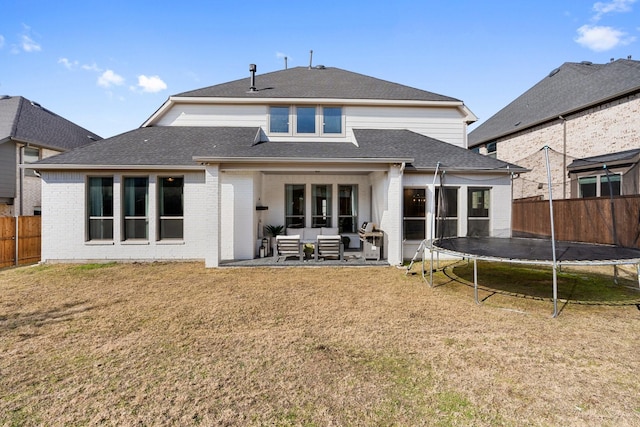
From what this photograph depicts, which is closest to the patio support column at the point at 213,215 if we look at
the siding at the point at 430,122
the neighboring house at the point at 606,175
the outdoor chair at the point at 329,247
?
the outdoor chair at the point at 329,247

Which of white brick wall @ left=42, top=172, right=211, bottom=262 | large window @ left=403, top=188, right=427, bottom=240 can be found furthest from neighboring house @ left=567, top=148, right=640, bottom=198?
white brick wall @ left=42, top=172, right=211, bottom=262

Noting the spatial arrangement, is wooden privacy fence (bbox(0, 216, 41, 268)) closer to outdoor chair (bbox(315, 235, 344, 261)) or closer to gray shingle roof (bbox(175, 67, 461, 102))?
gray shingle roof (bbox(175, 67, 461, 102))

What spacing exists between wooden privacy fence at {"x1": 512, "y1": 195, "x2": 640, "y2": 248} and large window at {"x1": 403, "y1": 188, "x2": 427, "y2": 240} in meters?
5.05

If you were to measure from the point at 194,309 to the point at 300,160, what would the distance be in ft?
16.3

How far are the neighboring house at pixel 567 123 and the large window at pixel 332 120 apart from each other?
6970 millimetres

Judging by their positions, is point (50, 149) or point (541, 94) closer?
point (50, 149)

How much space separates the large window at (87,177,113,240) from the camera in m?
9.51

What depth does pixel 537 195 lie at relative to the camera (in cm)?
1551

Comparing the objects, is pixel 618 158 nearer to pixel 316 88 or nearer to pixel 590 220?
pixel 590 220

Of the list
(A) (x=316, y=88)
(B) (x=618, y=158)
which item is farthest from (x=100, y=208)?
(B) (x=618, y=158)

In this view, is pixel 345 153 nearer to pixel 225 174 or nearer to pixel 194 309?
pixel 225 174

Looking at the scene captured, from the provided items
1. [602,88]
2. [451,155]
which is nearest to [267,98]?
[451,155]

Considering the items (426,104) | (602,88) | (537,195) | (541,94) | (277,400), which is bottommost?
(277,400)

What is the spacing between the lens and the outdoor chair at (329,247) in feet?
30.3
